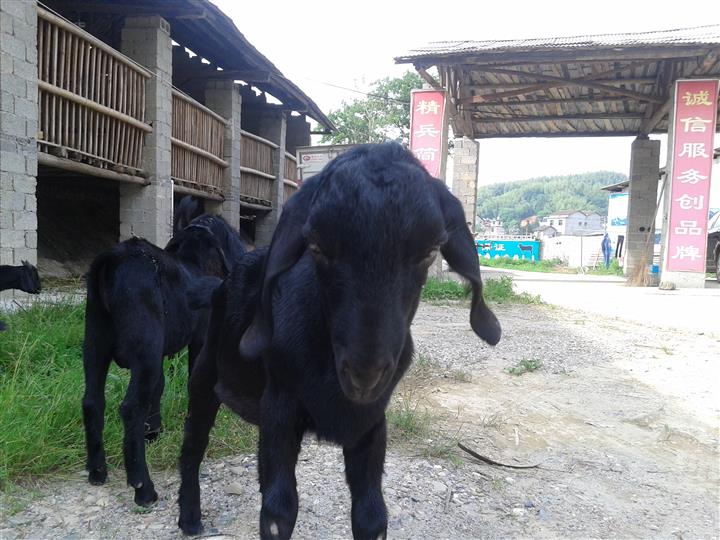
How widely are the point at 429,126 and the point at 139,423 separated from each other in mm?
10758

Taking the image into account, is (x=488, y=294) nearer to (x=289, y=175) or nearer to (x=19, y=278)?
(x=19, y=278)

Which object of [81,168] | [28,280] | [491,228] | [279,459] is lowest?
[279,459]

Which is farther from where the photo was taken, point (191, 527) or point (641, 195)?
point (641, 195)

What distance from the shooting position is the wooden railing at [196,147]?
9680mm

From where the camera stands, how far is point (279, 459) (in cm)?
171

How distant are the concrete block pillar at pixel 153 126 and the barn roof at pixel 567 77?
5245mm

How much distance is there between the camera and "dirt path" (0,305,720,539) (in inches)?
100

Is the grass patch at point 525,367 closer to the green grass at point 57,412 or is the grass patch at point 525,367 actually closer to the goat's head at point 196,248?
the green grass at point 57,412

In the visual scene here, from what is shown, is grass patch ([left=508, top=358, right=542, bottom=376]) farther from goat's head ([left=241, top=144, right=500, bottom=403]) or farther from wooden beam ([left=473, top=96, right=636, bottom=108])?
wooden beam ([left=473, top=96, right=636, bottom=108])

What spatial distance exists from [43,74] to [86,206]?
253 inches

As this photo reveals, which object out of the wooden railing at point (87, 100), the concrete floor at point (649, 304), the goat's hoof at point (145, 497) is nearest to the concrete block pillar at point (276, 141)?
the wooden railing at point (87, 100)

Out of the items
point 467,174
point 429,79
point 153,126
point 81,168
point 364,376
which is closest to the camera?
point 364,376

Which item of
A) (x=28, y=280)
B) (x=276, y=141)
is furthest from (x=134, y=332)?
(x=276, y=141)

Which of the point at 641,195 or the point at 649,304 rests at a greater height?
the point at 641,195
